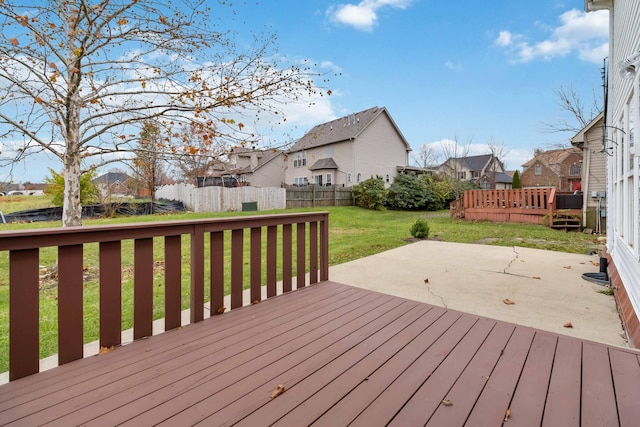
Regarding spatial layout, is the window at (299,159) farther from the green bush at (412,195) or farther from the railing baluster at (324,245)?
the railing baluster at (324,245)

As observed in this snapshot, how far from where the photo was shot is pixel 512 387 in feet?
5.52

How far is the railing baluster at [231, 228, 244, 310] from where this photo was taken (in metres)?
2.87

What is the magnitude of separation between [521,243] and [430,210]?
13.9m

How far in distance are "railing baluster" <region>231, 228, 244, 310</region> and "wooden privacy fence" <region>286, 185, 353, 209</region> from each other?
49.2 ft

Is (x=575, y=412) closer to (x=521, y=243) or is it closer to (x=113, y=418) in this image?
(x=113, y=418)

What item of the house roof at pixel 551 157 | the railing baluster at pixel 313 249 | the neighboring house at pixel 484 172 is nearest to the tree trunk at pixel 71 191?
the railing baluster at pixel 313 249

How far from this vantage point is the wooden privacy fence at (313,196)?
59.7 feet

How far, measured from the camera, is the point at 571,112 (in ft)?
52.0

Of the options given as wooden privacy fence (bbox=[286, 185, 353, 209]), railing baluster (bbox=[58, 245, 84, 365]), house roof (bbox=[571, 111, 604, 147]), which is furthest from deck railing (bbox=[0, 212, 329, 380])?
wooden privacy fence (bbox=[286, 185, 353, 209])

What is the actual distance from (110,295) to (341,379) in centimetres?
160

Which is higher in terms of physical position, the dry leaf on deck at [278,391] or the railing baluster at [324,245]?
the railing baluster at [324,245]

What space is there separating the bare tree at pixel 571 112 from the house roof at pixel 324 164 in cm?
1261

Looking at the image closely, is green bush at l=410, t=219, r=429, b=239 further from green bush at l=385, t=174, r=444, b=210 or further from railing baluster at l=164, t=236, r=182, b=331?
green bush at l=385, t=174, r=444, b=210

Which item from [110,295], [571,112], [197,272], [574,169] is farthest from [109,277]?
[574,169]
